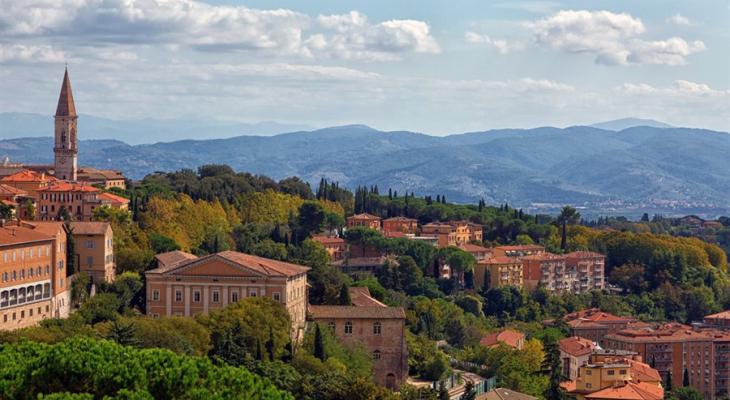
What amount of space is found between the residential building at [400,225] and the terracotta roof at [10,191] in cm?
4011

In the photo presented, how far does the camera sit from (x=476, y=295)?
315 ft

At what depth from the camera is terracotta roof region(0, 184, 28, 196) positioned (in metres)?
69.1

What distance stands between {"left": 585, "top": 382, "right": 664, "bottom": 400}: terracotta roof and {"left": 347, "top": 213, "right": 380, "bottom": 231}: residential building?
127ft

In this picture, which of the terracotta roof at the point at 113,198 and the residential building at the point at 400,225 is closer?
the terracotta roof at the point at 113,198

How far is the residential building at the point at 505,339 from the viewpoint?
7544 centimetres

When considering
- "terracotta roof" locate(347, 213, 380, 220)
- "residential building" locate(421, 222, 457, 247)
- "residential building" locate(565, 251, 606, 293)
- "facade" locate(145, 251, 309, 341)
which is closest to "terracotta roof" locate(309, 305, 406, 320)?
"facade" locate(145, 251, 309, 341)

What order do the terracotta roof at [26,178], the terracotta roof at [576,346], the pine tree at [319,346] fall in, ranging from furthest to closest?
the terracotta roof at [576,346] < the terracotta roof at [26,178] < the pine tree at [319,346]

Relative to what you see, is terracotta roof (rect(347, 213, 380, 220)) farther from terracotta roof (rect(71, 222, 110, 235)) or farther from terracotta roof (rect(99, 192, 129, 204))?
terracotta roof (rect(71, 222, 110, 235))

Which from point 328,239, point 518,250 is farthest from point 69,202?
point 518,250

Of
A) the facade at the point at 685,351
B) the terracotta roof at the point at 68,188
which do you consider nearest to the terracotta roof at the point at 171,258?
the terracotta roof at the point at 68,188

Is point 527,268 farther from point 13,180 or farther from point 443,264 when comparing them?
point 13,180

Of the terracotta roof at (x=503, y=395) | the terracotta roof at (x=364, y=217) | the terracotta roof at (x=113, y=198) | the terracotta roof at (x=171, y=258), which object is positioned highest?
the terracotta roof at (x=113, y=198)

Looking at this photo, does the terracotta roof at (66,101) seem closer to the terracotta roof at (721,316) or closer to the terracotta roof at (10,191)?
the terracotta roof at (10,191)

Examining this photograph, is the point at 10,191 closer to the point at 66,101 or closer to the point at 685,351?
the point at 66,101
